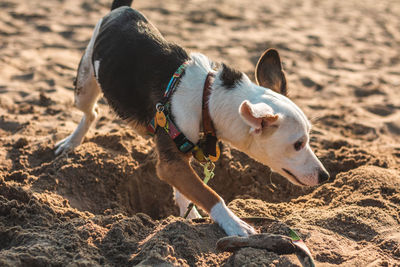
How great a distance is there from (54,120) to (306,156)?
3.33 m

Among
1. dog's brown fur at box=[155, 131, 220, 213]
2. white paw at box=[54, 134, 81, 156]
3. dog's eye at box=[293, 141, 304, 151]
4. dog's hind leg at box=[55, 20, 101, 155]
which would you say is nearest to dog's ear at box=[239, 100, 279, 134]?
dog's eye at box=[293, 141, 304, 151]

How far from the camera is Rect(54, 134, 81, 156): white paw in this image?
4648 millimetres

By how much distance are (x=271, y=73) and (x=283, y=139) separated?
2.43 ft

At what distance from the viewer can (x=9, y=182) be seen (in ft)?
12.6

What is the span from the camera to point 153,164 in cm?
475

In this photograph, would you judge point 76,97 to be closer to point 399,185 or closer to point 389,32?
point 399,185

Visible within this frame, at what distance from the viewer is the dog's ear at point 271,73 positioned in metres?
3.75

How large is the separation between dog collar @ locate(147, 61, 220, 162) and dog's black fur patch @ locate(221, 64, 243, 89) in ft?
0.33

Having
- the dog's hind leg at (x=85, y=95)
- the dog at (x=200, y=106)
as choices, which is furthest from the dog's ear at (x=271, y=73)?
the dog's hind leg at (x=85, y=95)

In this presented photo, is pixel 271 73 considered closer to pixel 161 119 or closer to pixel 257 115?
pixel 257 115

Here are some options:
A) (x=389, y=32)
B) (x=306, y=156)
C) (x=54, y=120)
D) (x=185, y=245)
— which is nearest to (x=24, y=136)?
(x=54, y=120)

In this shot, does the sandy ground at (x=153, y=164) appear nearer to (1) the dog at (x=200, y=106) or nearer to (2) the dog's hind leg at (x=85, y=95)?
(2) the dog's hind leg at (x=85, y=95)

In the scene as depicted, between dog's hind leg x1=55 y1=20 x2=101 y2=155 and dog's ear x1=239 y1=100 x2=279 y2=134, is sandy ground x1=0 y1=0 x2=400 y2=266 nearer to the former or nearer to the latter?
dog's hind leg x1=55 y1=20 x2=101 y2=155

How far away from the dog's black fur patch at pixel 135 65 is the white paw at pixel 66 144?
2.95 ft
